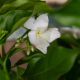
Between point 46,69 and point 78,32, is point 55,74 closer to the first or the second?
point 46,69

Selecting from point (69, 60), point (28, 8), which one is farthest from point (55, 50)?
point (28, 8)

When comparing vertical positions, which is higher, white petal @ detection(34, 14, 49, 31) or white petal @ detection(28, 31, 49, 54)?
white petal @ detection(34, 14, 49, 31)

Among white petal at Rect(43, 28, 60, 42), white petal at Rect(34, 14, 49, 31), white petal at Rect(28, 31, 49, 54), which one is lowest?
white petal at Rect(28, 31, 49, 54)

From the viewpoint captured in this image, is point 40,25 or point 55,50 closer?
point 55,50

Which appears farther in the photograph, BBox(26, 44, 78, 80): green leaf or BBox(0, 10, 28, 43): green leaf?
BBox(0, 10, 28, 43): green leaf

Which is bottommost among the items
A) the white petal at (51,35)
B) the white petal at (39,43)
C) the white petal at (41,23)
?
the white petal at (39,43)

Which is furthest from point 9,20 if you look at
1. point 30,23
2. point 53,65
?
point 53,65
